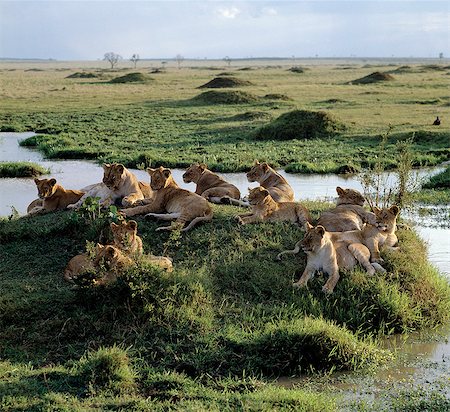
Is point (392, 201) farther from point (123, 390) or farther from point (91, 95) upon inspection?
point (91, 95)

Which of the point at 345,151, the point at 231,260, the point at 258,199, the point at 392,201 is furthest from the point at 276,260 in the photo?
the point at 345,151

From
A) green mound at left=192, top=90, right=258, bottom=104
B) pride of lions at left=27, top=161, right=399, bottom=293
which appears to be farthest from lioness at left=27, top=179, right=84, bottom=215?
green mound at left=192, top=90, right=258, bottom=104

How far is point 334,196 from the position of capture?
14.8m

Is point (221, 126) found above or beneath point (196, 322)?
beneath

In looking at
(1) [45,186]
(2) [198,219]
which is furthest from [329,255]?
(1) [45,186]

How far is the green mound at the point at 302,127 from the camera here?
24.5 meters

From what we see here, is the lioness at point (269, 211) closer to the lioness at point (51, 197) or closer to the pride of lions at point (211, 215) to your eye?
the pride of lions at point (211, 215)

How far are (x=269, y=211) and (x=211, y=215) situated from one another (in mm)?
827

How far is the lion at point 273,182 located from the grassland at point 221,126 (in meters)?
2.09

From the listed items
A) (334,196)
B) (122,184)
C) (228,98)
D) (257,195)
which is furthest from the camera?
(228,98)

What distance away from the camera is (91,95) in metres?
47.1

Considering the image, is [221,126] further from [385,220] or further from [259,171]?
[385,220]

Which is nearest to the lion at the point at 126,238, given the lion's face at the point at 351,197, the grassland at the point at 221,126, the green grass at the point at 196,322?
the green grass at the point at 196,322

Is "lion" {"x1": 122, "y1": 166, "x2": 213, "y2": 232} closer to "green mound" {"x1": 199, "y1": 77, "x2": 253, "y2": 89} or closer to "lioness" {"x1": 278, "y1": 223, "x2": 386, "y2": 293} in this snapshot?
"lioness" {"x1": 278, "y1": 223, "x2": 386, "y2": 293}
